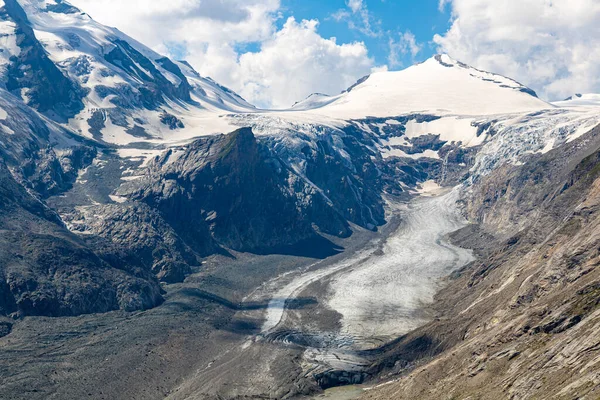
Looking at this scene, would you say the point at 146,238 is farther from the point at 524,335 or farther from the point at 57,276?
the point at 524,335

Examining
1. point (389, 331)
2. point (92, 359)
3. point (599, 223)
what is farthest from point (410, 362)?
point (92, 359)

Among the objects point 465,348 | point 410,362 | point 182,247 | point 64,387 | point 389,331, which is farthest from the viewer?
point 182,247

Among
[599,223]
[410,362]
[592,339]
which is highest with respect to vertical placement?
[599,223]

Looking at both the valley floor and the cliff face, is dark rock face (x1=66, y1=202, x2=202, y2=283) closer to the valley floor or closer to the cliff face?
the valley floor

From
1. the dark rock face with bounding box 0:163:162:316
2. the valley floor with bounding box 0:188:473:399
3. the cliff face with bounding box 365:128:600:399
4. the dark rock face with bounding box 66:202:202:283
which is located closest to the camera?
the cliff face with bounding box 365:128:600:399

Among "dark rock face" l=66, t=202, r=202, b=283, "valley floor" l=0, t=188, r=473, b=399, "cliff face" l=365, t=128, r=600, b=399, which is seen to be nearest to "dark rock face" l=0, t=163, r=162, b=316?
"valley floor" l=0, t=188, r=473, b=399

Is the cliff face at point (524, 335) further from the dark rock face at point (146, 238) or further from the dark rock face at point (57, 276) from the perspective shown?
the dark rock face at point (146, 238)

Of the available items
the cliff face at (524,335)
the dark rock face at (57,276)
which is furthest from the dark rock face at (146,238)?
the cliff face at (524,335)

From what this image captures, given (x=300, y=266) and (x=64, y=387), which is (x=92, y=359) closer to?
(x=64, y=387)
